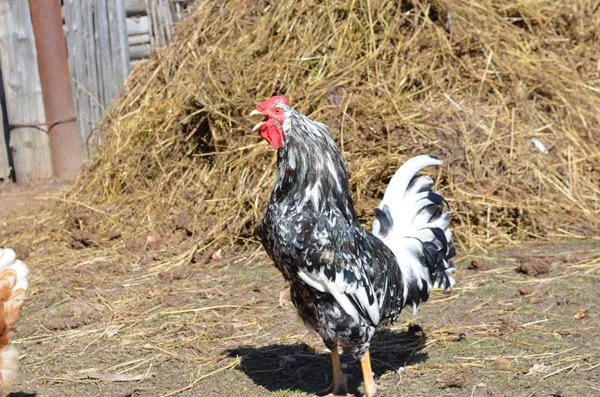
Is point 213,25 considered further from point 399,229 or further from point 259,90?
point 399,229

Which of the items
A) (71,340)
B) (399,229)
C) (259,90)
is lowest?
(71,340)

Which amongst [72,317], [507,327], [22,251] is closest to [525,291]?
[507,327]

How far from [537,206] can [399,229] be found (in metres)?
2.81

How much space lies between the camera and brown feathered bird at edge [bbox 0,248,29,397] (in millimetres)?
4379

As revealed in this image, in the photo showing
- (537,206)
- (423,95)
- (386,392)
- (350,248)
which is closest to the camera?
(350,248)

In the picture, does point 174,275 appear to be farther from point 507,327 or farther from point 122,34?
point 122,34

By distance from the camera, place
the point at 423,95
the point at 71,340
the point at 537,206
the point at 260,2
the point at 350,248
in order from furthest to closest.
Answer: the point at 260,2
the point at 423,95
the point at 537,206
the point at 71,340
the point at 350,248

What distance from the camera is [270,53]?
802cm

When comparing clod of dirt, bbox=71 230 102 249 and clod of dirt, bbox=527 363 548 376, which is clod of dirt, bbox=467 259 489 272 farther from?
clod of dirt, bbox=71 230 102 249

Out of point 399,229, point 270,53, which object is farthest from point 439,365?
point 270,53

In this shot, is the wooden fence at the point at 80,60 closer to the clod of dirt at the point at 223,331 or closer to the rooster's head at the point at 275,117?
the clod of dirt at the point at 223,331

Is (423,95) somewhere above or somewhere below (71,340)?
above

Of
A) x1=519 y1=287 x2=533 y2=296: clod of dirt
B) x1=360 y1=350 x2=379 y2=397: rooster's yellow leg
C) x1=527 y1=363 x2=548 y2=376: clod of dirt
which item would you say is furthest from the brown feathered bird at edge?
x1=519 y1=287 x2=533 y2=296: clod of dirt

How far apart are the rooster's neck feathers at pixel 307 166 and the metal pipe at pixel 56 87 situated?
5835mm
